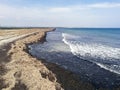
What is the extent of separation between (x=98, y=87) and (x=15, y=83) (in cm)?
439

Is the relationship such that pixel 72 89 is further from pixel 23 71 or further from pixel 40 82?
pixel 23 71

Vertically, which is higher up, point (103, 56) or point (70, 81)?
point (70, 81)

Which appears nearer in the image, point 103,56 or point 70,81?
point 70,81

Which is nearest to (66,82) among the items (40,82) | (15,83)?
(40,82)

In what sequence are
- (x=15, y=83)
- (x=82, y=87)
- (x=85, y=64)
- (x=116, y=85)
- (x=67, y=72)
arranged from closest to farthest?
(x=15, y=83) → (x=82, y=87) → (x=116, y=85) → (x=67, y=72) → (x=85, y=64)

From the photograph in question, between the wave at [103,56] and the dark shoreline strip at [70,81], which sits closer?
the dark shoreline strip at [70,81]

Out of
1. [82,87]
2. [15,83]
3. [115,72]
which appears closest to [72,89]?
[82,87]

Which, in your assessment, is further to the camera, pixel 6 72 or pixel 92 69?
pixel 92 69

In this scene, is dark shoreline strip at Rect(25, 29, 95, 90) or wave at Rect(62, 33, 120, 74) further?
wave at Rect(62, 33, 120, 74)

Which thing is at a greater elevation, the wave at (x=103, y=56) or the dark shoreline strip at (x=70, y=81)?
the dark shoreline strip at (x=70, y=81)

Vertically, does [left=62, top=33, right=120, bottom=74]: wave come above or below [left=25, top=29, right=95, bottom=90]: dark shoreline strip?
below

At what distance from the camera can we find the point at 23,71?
15.7 meters

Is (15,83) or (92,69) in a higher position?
(15,83)

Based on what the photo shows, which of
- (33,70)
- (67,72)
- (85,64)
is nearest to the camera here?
(33,70)
